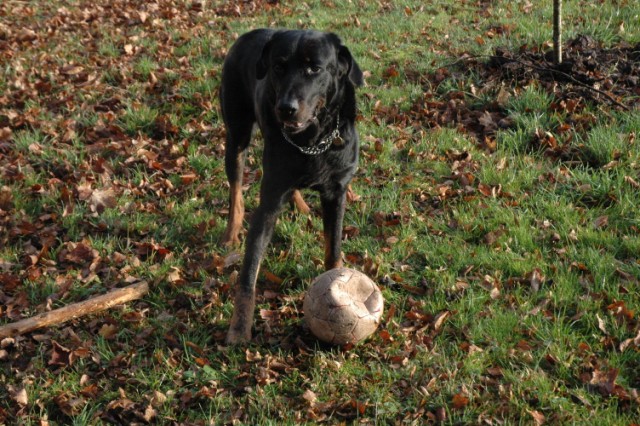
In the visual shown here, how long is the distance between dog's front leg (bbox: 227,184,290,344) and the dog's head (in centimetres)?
43

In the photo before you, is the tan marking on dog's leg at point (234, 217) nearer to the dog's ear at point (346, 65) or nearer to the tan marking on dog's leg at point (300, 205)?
the tan marking on dog's leg at point (300, 205)

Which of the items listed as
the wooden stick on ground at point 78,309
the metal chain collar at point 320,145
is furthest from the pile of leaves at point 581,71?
the wooden stick on ground at point 78,309

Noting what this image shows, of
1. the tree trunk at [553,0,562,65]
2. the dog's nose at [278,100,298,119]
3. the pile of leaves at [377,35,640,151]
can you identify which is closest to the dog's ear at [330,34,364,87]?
the dog's nose at [278,100,298,119]

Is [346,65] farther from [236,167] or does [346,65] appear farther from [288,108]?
[236,167]

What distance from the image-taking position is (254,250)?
12.3 feet

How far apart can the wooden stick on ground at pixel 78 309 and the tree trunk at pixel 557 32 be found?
453 centimetres

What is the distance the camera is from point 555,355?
130 inches

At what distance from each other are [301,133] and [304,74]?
363 mm

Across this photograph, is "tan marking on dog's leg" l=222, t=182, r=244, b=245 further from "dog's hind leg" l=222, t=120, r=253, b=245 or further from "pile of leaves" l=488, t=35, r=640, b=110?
"pile of leaves" l=488, t=35, r=640, b=110

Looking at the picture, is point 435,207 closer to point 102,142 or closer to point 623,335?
point 623,335

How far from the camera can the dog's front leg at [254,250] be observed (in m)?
3.66

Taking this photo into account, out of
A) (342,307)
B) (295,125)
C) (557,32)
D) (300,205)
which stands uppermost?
(295,125)

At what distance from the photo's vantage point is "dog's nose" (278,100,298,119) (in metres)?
3.31


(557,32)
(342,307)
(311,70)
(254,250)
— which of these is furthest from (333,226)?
(557,32)
